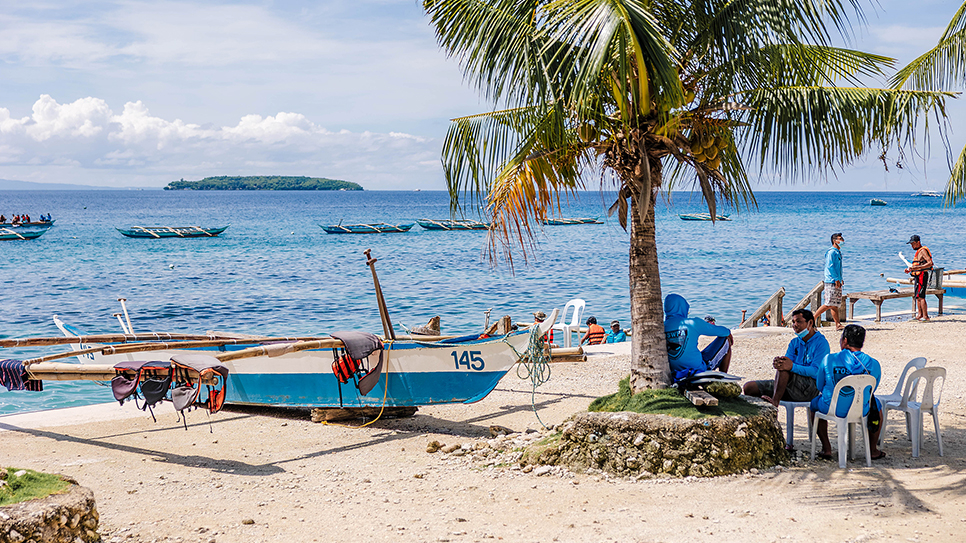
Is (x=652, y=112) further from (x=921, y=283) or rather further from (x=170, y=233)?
(x=170, y=233)

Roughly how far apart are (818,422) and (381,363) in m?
4.74

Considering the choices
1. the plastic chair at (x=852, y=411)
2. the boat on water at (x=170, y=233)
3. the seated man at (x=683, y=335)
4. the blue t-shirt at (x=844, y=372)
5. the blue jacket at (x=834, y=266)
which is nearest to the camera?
the plastic chair at (x=852, y=411)

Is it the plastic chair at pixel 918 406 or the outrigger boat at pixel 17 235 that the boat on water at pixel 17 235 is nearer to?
the outrigger boat at pixel 17 235

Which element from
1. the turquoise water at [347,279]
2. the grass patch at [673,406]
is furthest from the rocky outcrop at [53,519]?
the turquoise water at [347,279]

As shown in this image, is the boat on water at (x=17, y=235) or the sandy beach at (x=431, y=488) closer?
the sandy beach at (x=431, y=488)

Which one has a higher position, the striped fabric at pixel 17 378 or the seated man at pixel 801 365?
the seated man at pixel 801 365

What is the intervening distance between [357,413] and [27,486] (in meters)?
4.80

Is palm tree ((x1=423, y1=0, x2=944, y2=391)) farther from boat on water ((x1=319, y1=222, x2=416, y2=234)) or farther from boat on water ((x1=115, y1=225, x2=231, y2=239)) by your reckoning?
boat on water ((x1=319, y1=222, x2=416, y2=234))

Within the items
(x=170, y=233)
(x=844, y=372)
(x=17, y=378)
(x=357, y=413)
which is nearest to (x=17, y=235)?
(x=170, y=233)

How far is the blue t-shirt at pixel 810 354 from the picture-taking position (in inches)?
244

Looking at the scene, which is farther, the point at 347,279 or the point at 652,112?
the point at 347,279

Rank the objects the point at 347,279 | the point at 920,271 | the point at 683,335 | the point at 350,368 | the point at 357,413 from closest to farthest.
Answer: the point at 683,335
the point at 350,368
the point at 357,413
the point at 920,271
the point at 347,279

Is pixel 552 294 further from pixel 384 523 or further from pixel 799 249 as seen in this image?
pixel 799 249

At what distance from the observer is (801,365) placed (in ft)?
20.7
